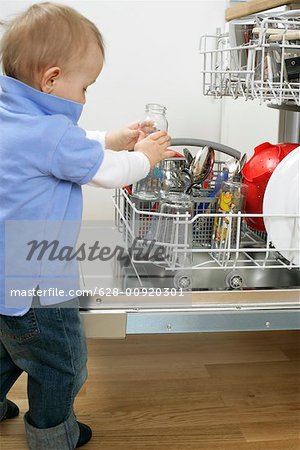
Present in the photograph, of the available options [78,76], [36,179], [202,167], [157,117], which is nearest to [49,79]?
[78,76]

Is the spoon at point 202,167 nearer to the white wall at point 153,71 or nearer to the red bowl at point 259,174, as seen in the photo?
the red bowl at point 259,174

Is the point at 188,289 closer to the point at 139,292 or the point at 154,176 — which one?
the point at 139,292

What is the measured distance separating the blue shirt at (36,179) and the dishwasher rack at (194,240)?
122 millimetres

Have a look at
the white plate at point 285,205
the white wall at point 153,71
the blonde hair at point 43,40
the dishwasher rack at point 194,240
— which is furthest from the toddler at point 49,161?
the white wall at point 153,71

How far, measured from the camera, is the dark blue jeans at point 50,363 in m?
1.07

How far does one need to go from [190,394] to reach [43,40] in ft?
2.68

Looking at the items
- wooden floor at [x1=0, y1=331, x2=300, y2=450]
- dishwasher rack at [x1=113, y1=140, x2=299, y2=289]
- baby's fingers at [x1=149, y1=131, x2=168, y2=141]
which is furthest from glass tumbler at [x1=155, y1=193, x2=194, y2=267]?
wooden floor at [x1=0, y1=331, x2=300, y2=450]

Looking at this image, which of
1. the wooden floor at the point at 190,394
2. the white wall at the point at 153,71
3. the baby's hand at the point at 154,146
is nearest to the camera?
the baby's hand at the point at 154,146

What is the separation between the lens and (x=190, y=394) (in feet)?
4.58

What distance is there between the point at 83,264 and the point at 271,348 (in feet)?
2.07

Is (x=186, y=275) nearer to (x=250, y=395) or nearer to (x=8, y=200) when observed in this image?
(x=8, y=200)

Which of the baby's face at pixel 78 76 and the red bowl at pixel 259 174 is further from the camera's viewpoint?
the red bowl at pixel 259 174

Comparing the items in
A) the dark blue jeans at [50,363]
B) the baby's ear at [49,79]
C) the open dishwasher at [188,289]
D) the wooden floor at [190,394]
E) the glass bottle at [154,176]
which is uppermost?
the baby's ear at [49,79]

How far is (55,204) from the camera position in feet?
3.44
